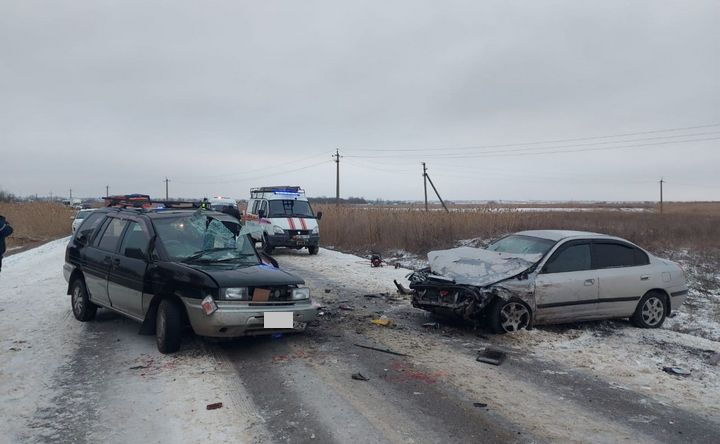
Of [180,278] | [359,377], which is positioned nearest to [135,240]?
[180,278]

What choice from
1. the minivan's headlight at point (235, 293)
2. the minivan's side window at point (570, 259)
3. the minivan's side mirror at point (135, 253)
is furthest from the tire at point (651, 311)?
the minivan's side mirror at point (135, 253)

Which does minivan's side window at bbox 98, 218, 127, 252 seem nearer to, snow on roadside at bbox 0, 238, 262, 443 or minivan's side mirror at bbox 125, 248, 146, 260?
minivan's side mirror at bbox 125, 248, 146, 260

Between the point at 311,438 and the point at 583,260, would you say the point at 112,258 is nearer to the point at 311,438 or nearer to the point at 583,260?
the point at 311,438

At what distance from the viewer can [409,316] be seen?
8445mm

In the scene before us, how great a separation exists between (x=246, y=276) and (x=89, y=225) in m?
3.57

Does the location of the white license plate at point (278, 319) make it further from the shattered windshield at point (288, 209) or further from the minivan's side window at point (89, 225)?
the shattered windshield at point (288, 209)

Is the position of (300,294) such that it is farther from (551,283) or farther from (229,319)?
(551,283)

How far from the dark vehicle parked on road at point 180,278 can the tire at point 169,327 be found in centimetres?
1

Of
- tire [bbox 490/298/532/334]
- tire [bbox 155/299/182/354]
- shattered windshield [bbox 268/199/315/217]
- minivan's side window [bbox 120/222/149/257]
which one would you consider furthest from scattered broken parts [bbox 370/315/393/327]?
shattered windshield [bbox 268/199/315/217]

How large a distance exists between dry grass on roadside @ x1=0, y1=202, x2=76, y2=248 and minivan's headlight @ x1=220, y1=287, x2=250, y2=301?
2419 cm

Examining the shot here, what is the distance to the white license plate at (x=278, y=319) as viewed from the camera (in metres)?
5.94

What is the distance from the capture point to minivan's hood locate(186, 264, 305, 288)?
19.3 feet

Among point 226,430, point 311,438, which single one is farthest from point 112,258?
point 311,438

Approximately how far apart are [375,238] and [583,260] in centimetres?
1326
